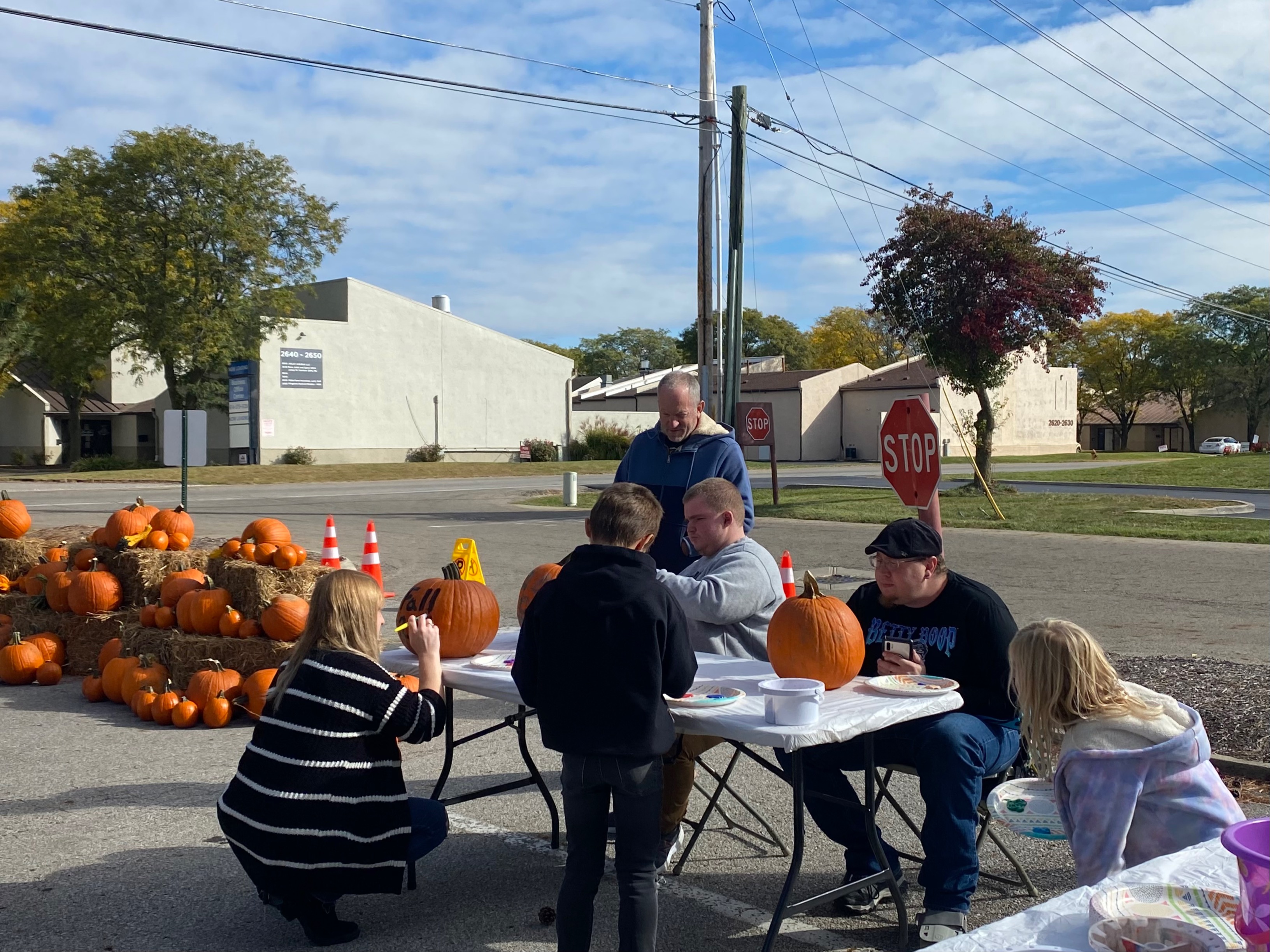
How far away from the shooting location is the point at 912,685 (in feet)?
13.3

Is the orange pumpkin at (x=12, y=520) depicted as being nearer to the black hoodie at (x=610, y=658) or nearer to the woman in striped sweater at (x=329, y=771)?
the woman in striped sweater at (x=329, y=771)

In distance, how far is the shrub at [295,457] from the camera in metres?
46.9

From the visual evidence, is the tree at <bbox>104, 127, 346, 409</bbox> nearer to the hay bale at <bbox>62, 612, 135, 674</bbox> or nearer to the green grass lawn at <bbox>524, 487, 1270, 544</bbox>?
the green grass lawn at <bbox>524, 487, 1270, 544</bbox>

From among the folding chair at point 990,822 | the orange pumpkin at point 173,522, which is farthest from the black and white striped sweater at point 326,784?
the orange pumpkin at point 173,522

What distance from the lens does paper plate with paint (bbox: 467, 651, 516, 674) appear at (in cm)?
458

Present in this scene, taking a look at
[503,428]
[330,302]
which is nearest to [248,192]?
[330,302]

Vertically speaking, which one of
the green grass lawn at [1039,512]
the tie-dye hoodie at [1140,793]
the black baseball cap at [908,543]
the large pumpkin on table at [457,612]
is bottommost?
the green grass lawn at [1039,512]

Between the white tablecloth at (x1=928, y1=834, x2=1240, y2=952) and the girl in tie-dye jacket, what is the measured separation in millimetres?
570

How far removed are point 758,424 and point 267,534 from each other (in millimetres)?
15437

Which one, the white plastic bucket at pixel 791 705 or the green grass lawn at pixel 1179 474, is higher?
the green grass lawn at pixel 1179 474

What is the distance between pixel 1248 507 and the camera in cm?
2414

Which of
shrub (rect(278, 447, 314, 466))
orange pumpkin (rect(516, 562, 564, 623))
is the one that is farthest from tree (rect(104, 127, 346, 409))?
orange pumpkin (rect(516, 562, 564, 623))

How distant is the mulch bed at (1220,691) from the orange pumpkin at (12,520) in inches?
341

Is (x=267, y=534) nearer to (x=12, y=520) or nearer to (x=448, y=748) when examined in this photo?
(x=12, y=520)
